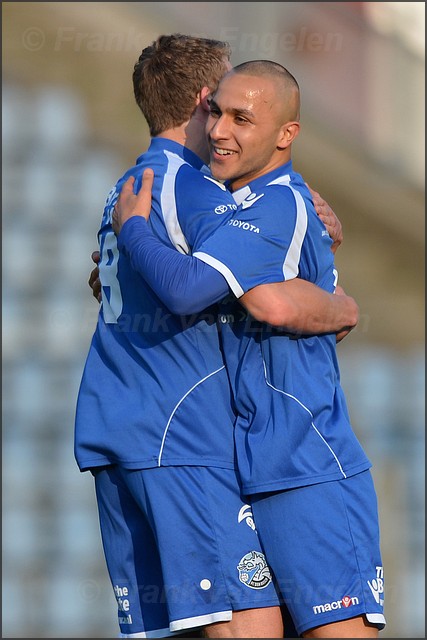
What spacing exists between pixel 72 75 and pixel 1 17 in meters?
0.60

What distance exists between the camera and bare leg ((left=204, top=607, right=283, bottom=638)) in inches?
96.0

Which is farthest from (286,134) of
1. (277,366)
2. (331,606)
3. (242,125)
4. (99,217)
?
(99,217)

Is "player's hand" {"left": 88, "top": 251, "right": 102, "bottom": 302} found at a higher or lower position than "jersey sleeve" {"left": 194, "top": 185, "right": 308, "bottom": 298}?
lower

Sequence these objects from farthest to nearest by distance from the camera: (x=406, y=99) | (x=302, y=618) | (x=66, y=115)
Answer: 1. (x=66, y=115)
2. (x=406, y=99)
3. (x=302, y=618)

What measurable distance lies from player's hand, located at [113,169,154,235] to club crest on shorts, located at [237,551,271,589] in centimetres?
82

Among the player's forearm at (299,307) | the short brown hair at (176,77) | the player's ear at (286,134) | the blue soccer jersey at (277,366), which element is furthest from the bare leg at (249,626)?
the short brown hair at (176,77)

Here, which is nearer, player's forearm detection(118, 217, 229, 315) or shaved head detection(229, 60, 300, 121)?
player's forearm detection(118, 217, 229, 315)

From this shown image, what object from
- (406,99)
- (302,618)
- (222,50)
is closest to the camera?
(302,618)

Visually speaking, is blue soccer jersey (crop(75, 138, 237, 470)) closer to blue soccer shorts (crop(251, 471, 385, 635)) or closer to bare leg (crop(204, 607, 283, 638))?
blue soccer shorts (crop(251, 471, 385, 635))

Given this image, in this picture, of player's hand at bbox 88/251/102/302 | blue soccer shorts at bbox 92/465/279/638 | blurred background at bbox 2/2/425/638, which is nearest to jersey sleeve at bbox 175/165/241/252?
player's hand at bbox 88/251/102/302

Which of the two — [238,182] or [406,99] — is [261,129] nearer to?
[238,182]

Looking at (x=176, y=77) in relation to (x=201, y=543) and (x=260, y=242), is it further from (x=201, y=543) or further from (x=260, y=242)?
(x=201, y=543)

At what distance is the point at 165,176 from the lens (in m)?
2.61

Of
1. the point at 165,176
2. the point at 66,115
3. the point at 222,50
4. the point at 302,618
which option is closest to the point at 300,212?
the point at 165,176
